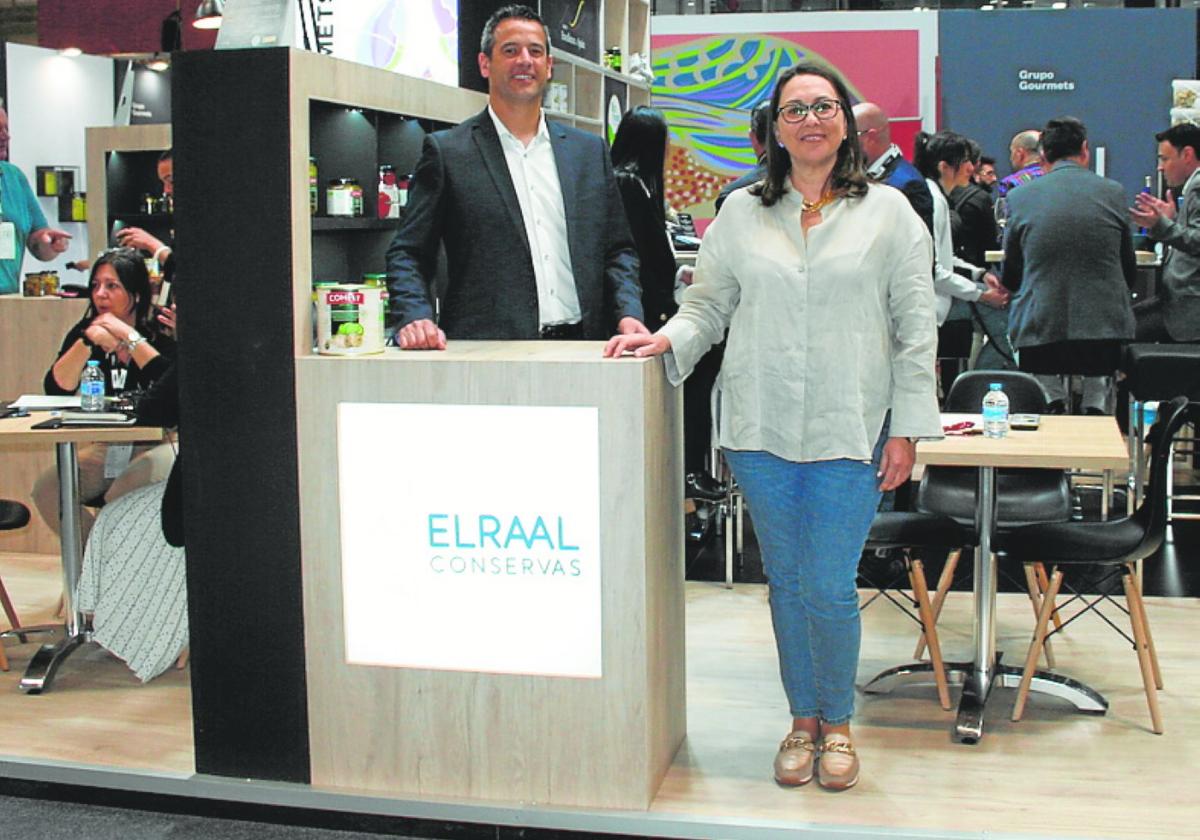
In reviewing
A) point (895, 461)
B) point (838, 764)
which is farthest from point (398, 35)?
point (838, 764)

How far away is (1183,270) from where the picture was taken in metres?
6.47

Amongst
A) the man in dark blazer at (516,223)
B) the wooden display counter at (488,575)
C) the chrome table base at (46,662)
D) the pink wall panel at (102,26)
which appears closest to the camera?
the wooden display counter at (488,575)

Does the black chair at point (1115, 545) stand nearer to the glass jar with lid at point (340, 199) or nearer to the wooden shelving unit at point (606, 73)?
the glass jar with lid at point (340, 199)

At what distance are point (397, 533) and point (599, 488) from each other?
478 millimetres

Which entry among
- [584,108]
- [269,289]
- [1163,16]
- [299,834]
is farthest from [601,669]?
[1163,16]

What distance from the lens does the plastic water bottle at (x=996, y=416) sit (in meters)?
4.08

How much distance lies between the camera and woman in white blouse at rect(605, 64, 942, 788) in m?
3.30

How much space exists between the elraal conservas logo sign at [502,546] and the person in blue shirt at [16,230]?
168 inches

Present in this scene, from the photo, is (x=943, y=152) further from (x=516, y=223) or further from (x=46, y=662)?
(x=46, y=662)

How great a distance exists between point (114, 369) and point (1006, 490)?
2.85 meters

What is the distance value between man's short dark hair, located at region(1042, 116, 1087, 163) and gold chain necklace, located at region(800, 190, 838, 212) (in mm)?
3246

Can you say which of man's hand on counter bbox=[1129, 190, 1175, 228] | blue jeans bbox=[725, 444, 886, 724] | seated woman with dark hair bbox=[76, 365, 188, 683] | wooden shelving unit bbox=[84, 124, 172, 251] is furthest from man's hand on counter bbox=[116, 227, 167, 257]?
man's hand on counter bbox=[1129, 190, 1175, 228]

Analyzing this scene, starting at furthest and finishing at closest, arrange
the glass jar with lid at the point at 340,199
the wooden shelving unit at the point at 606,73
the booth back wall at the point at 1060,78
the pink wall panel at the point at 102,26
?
the booth back wall at the point at 1060,78, the pink wall panel at the point at 102,26, the wooden shelving unit at the point at 606,73, the glass jar with lid at the point at 340,199

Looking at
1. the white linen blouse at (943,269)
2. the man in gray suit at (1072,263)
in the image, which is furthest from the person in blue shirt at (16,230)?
the man in gray suit at (1072,263)
